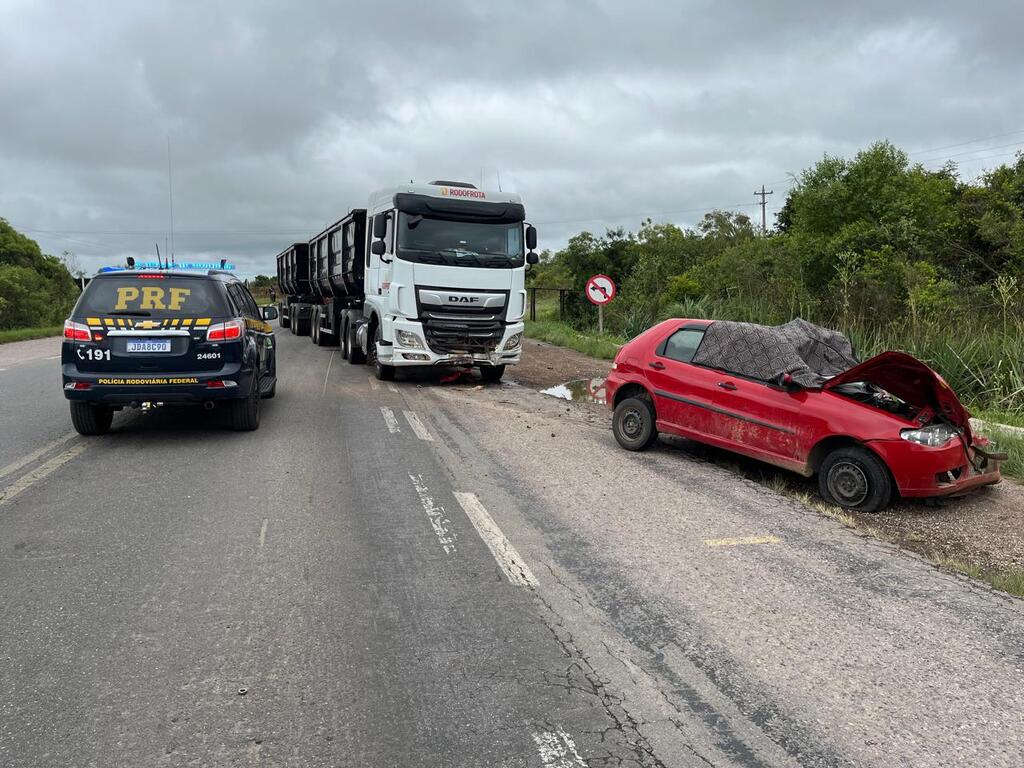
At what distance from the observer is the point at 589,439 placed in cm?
893

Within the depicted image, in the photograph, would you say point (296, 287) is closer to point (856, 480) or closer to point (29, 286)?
point (29, 286)

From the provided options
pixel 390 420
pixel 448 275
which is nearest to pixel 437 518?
pixel 390 420

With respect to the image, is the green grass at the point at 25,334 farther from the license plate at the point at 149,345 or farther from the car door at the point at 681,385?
the car door at the point at 681,385

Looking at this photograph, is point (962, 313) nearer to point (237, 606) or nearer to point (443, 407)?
point (443, 407)

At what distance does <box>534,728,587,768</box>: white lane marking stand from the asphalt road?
1 cm

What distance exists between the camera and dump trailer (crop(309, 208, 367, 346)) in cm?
1605

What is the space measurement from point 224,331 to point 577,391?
6615 mm

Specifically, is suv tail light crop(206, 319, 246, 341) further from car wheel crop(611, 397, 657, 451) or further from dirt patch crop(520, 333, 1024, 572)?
dirt patch crop(520, 333, 1024, 572)

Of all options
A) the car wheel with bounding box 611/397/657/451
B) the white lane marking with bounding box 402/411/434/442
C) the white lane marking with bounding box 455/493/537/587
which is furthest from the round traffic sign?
the white lane marking with bounding box 455/493/537/587

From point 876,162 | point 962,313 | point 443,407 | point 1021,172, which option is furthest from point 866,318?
point 876,162

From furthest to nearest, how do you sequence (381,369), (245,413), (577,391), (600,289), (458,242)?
(600,289)
(381,369)
(577,391)
(458,242)
(245,413)

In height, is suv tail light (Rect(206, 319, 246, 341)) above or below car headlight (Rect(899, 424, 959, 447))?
above

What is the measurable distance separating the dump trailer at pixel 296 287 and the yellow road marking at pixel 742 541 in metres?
20.4

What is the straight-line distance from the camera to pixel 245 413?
8.68 metres
